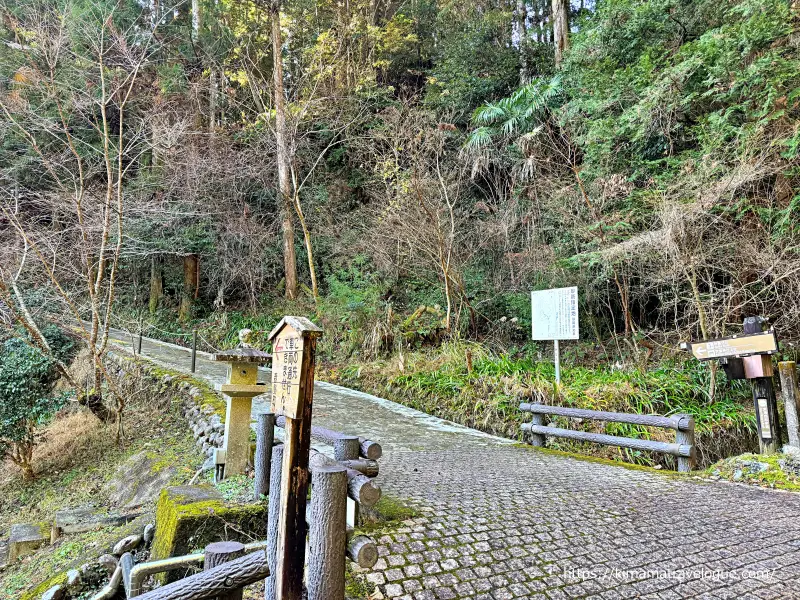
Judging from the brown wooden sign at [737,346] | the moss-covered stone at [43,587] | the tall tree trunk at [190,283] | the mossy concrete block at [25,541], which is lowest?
the mossy concrete block at [25,541]

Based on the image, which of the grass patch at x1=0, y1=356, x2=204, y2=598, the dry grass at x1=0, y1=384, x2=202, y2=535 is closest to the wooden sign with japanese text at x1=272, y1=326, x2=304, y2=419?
the grass patch at x1=0, y1=356, x2=204, y2=598

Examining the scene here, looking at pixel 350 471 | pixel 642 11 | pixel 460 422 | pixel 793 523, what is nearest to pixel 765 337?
pixel 793 523

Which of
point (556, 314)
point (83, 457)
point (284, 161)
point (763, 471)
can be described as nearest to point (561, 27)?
point (284, 161)

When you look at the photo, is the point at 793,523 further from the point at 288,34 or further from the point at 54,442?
the point at 288,34

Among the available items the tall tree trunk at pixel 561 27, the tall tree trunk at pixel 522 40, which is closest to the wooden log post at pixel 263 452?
the tall tree trunk at pixel 561 27

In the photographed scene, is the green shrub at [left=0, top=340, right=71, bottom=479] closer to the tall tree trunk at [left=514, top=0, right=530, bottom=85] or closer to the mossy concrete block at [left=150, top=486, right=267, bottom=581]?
the mossy concrete block at [left=150, top=486, right=267, bottom=581]

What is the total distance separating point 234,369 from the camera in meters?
4.19

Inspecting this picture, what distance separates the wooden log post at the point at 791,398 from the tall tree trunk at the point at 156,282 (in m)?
16.6

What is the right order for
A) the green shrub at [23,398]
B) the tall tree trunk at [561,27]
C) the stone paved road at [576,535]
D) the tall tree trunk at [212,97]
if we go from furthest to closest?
the tall tree trunk at [212,97]
the tall tree trunk at [561,27]
the green shrub at [23,398]
the stone paved road at [576,535]

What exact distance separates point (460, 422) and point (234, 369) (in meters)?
4.21

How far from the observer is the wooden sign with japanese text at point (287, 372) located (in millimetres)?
2221

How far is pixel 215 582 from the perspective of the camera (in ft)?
6.48

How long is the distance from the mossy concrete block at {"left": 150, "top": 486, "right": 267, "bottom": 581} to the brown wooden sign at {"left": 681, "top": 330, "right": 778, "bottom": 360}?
5.27 meters

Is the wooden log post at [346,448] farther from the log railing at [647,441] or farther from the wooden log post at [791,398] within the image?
the wooden log post at [791,398]
